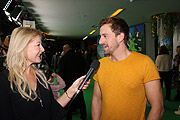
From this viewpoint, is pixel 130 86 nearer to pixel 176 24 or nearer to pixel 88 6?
pixel 88 6

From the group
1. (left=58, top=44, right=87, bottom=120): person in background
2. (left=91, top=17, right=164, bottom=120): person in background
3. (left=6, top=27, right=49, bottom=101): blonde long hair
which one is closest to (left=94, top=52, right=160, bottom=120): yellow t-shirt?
(left=91, top=17, right=164, bottom=120): person in background

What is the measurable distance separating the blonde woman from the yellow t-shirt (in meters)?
0.34

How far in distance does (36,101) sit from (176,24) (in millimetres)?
7525

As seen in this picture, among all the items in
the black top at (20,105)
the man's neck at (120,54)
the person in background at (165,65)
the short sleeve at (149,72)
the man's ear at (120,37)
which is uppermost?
the man's ear at (120,37)

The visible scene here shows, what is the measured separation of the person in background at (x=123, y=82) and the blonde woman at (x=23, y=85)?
0.35 metres

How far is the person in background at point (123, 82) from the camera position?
1261mm

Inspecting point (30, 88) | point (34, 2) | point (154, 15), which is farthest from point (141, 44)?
point (30, 88)

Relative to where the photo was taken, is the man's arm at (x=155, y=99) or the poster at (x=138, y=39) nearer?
the man's arm at (x=155, y=99)

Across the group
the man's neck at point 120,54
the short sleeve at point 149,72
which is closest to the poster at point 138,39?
the man's neck at point 120,54

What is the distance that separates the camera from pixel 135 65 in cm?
136

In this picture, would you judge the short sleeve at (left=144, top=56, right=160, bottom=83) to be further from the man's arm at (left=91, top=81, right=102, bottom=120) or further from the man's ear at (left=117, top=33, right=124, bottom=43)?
the man's arm at (left=91, top=81, right=102, bottom=120)

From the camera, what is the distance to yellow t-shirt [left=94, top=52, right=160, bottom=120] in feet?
4.32

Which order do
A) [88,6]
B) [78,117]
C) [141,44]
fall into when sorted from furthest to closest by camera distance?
1. [141,44]
2. [88,6]
3. [78,117]

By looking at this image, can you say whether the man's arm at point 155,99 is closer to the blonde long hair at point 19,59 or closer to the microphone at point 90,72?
the microphone at point 90,72
